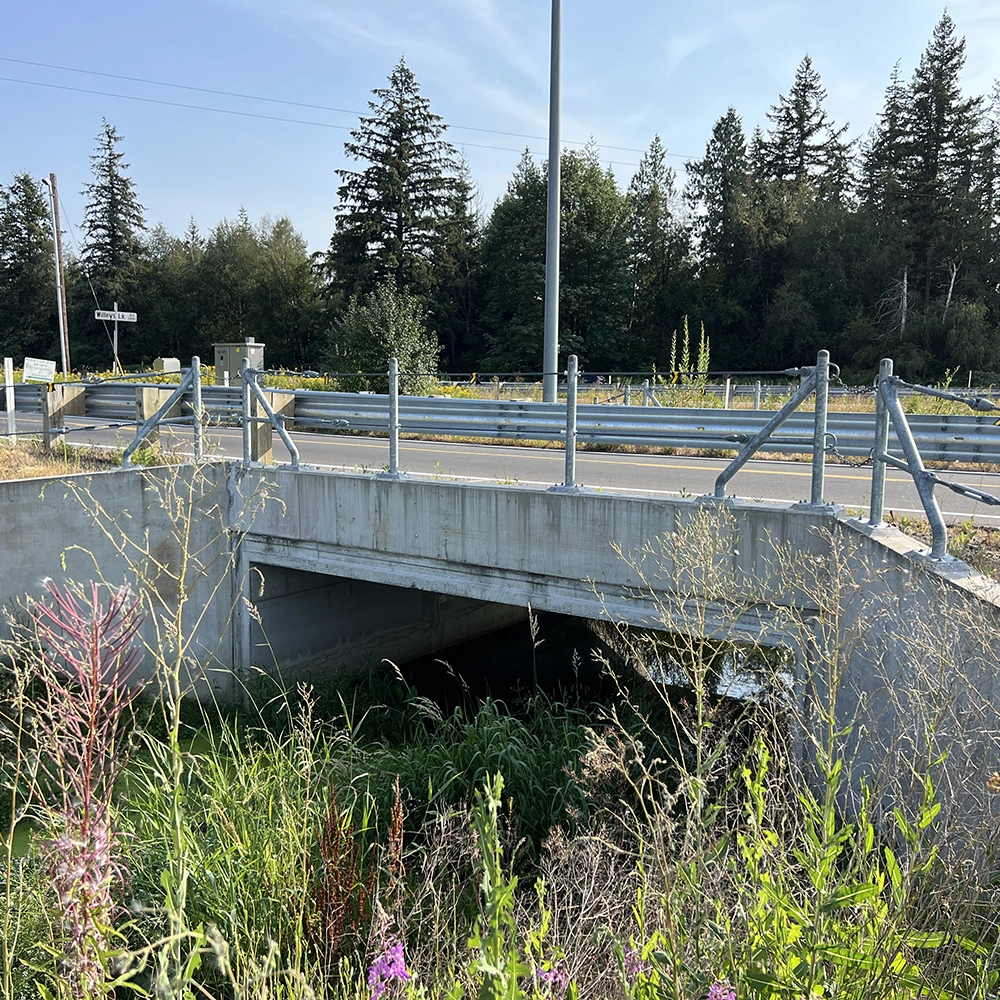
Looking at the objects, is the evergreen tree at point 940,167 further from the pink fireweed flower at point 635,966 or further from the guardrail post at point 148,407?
the pink fireweed flower at point 635,966

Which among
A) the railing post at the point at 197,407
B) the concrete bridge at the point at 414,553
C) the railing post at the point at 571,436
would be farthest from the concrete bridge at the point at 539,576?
the railing post at the point at 197,407

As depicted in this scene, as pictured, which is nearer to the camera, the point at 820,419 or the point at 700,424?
the point at 820,419

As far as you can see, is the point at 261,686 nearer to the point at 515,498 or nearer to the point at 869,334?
the point at 515,498

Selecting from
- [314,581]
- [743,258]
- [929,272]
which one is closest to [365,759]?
[314,581]

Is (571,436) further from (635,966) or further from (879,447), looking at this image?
(635,966)

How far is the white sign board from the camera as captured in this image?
12.0m

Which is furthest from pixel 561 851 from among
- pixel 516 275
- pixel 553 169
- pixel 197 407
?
pixel 516 275

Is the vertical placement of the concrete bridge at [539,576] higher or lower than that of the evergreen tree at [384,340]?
lower

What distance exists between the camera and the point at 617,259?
5219 centimetres

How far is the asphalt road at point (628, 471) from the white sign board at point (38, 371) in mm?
1699

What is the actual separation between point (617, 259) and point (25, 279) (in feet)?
140

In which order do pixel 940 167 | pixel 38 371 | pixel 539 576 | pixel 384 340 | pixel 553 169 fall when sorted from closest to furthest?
pixel 539 576
pixel 553 169
pixel 38 371
pixel 384 340
pixel 940 167

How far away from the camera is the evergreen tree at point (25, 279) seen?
60.2 m

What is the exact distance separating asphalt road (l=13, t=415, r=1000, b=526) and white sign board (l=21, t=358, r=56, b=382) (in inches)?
66.9
